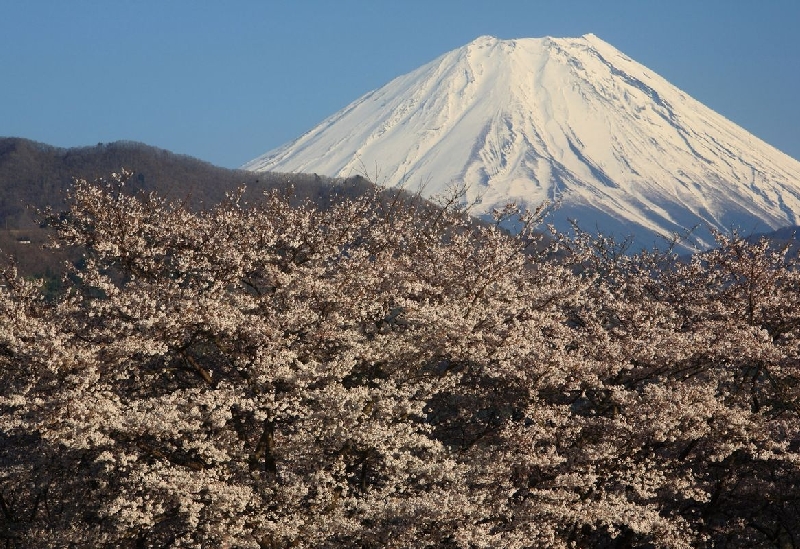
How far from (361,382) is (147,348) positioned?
3.92 m

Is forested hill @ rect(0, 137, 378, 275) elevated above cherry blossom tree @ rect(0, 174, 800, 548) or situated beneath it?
elevated above

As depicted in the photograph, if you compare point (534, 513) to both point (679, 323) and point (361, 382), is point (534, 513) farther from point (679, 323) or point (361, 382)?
point (679, 323)

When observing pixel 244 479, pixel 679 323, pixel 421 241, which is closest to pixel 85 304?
pixel 244 479

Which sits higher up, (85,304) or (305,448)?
(85,304)

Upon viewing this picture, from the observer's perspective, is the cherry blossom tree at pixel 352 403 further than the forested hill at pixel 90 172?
No

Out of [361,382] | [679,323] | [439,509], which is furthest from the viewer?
[679,323]

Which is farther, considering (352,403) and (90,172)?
(90,172)

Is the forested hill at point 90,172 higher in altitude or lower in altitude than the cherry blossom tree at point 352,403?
higher

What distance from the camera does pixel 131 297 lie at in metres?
14.8

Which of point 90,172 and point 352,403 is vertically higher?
point 90,172

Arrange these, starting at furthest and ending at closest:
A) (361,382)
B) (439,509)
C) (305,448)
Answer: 1. (361,382)
2. (305,448)
3. (439,509)

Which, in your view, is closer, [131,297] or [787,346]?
[131,297]

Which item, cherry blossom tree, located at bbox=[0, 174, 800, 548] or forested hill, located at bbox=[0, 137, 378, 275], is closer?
cherry blossom tree, located at bbox=[0, 174, 800, 548]

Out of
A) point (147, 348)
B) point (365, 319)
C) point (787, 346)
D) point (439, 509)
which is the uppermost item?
point (787, 346)
